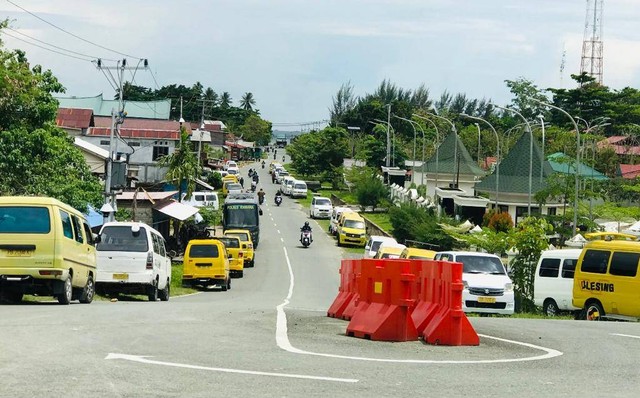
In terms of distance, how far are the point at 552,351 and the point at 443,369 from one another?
2755 millimetres

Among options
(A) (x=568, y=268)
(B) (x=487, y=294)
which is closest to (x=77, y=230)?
(B) (x=487, y=294)

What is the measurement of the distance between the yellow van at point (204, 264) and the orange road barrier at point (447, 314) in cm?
2594

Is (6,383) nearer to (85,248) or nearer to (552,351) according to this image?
(552,351)

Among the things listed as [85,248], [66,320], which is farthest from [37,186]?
[66,320]

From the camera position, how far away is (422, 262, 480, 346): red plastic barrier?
46.6ft

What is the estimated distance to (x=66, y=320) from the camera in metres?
15.1

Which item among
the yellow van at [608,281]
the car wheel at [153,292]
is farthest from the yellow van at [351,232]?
the yellow van at [608,281]

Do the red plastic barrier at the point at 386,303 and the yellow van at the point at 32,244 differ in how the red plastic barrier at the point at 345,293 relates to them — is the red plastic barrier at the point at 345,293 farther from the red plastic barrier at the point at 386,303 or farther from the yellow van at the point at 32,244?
the yellow van at the point at 32,244

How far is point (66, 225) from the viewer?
21.3 metres

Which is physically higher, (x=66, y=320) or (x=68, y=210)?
(x=68, y=210)

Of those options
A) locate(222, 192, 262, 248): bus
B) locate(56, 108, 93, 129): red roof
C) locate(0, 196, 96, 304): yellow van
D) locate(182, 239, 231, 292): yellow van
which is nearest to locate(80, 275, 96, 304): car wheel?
locate(0, 196, 96, 304): yellow van

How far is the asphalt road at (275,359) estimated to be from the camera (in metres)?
9.52

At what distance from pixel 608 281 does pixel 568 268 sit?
5225 millimetres

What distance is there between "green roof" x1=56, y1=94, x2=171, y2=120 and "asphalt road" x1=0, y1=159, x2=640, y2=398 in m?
103
